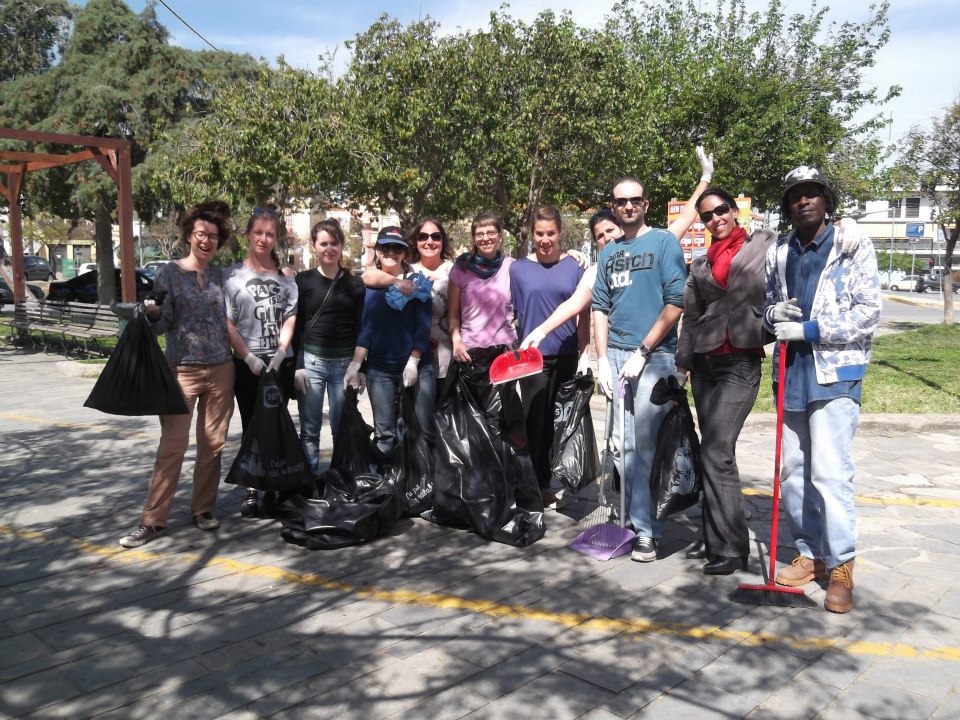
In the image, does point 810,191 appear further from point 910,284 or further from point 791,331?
point 910,284

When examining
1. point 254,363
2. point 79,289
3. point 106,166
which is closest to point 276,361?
point 254,363

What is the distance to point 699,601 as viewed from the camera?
12.8 feet

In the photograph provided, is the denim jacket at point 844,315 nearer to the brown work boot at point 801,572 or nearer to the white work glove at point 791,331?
the white work glove at point 791,331

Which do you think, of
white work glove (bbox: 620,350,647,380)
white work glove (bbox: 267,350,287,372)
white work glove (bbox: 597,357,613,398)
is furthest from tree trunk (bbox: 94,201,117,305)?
white work glove (bbox: 620,350,647,380)

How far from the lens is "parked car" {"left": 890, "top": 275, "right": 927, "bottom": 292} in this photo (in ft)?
171

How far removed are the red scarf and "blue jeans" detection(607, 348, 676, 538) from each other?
49 centimetres

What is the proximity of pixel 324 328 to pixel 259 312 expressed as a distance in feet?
1.29

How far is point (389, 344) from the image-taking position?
5.08m

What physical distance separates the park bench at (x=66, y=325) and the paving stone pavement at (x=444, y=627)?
31.6ft

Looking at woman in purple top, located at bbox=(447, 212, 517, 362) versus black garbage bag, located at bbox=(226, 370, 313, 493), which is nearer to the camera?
black garbage bag, located at bbox=(226, 370, 313, 493)

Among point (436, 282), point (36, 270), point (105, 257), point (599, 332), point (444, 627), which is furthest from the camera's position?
point (36, 270)

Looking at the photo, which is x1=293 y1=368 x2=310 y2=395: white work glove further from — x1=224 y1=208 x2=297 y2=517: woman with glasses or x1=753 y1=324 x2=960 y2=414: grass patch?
x1=753 y1=324 x2=960 y2=414: grass patch

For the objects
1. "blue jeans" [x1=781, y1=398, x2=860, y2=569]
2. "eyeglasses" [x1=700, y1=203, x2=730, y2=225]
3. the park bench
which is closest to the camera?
"blue jeans" [x1=781, y1=398, x2=860, y2=569]

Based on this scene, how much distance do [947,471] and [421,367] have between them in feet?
13.4
